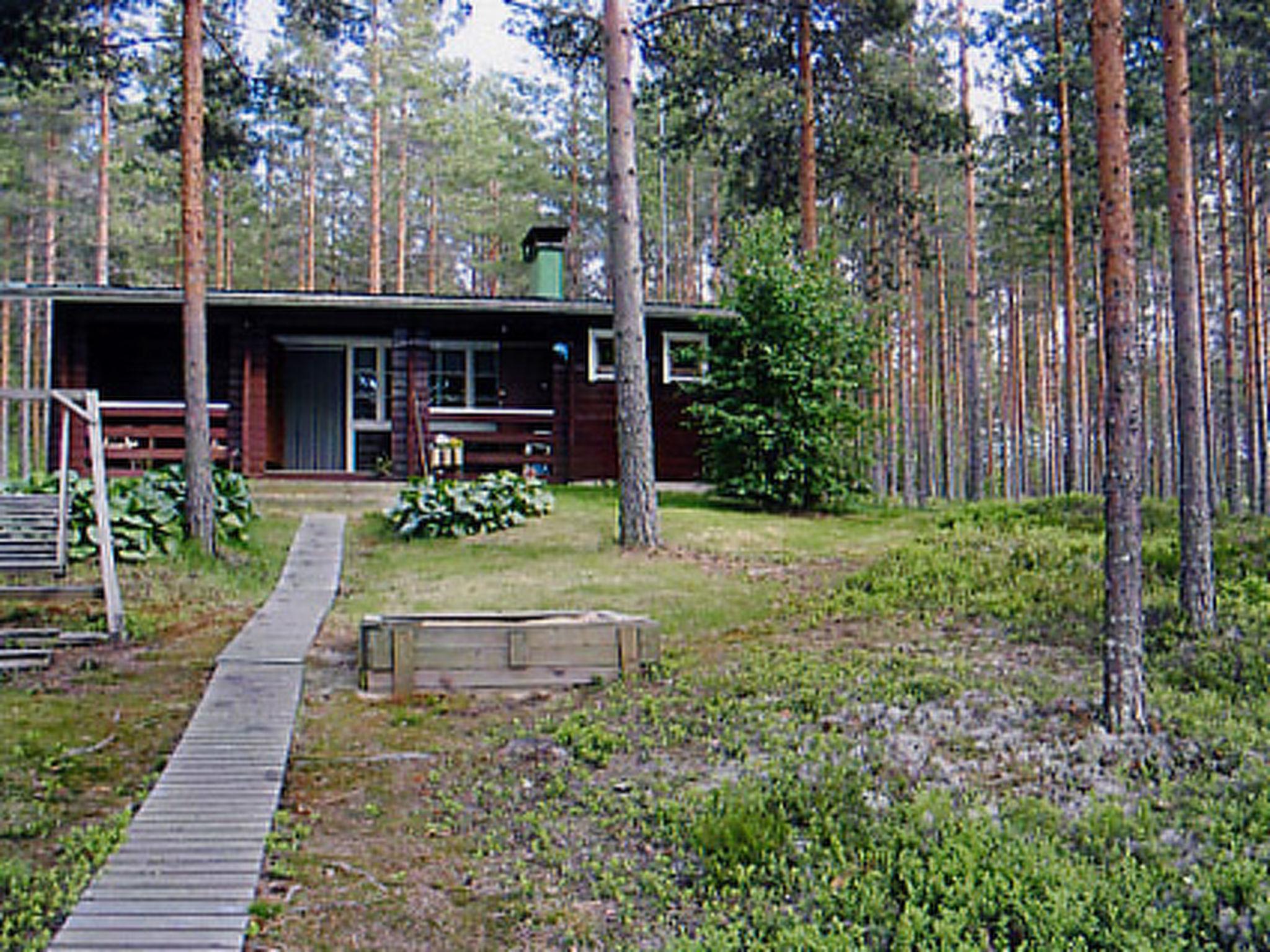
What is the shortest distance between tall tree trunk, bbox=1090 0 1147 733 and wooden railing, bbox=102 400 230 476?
1428 cm

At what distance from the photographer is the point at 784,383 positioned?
1490 cm

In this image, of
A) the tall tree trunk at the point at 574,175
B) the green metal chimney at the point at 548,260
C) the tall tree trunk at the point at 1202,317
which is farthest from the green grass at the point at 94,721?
the tall tree trunk at the point at 574,175

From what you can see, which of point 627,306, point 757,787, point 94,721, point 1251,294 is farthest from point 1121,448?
point 1251,294

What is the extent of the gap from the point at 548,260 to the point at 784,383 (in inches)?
271

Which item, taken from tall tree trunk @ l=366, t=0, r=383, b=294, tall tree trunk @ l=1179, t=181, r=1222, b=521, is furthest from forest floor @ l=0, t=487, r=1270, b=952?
tall tree trunk @ l=366, t=0, r=383, b=294

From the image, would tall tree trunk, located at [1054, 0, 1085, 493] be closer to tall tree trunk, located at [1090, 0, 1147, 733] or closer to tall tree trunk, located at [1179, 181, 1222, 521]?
tall tree trunk, located at [1179, 181, 1222, 521]

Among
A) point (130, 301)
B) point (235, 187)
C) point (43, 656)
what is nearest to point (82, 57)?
point (130, 301)

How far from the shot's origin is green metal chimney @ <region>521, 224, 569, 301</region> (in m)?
19.7

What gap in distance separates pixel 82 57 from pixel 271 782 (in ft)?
38.8

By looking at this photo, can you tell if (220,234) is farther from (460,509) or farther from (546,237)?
(460,509)

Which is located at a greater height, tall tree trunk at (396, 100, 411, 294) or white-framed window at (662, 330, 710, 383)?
tall tree trunk at (396, 100, 411, 294)

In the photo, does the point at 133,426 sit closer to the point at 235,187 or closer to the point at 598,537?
the point at 598,537

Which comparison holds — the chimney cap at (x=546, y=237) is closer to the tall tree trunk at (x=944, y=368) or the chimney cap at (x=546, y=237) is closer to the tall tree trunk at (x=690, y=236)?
the tall tree trunk at (x=944, y=368)

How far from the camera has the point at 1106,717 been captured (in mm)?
5320
